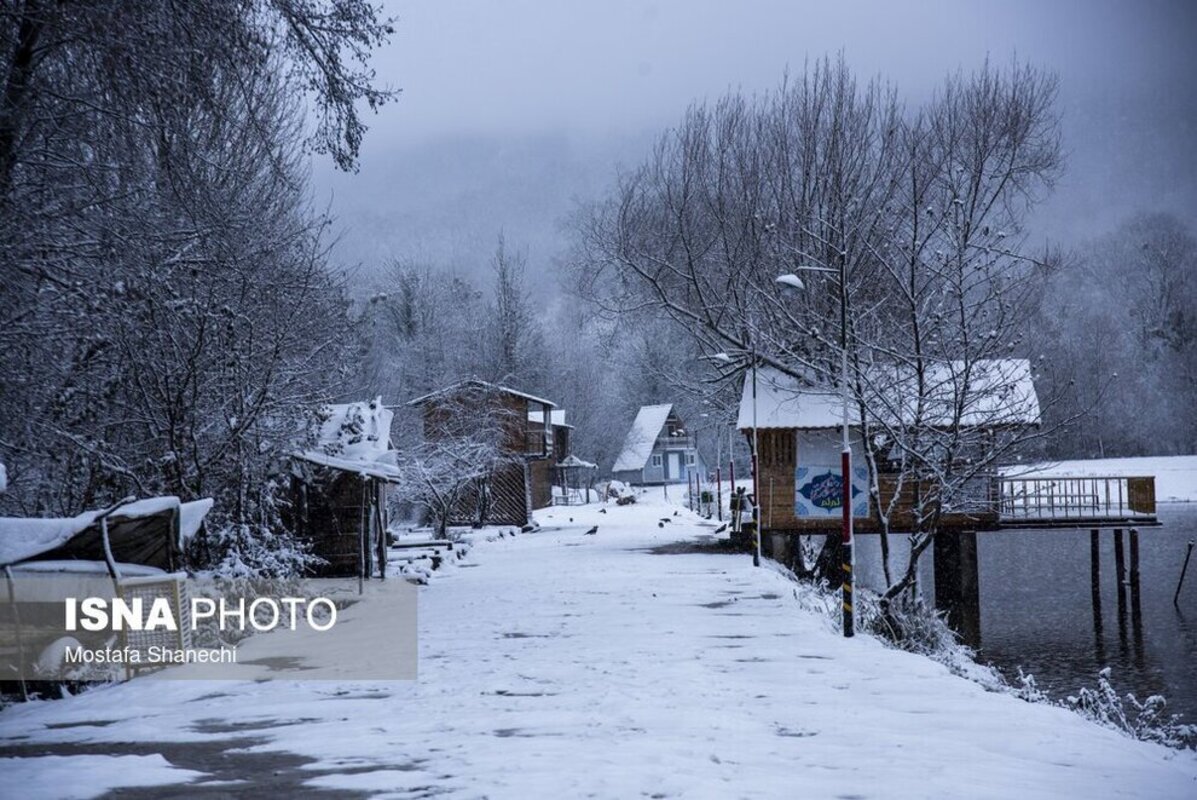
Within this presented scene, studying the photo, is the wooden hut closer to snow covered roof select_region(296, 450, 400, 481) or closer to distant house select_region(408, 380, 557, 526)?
snow covered roof select_region(296, 450, 400, 481)

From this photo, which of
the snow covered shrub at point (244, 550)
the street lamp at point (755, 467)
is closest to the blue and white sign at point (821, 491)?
the street lamp at point (755, 467)

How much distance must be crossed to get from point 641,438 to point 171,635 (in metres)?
79.8

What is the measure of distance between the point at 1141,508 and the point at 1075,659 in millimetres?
9434

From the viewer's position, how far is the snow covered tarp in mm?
10930

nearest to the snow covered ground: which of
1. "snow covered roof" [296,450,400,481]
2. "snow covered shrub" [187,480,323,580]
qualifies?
"snow covered roof" [296,450,400,481]

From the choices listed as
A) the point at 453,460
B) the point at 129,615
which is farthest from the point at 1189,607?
the point at 129,615

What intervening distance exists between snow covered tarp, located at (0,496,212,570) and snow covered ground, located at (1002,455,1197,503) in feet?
236

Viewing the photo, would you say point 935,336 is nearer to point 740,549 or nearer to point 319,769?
point 740,549

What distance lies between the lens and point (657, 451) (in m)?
95.3

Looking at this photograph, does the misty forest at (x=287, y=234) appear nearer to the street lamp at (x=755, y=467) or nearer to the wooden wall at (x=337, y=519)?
the street lamp at (x=755, y=467)

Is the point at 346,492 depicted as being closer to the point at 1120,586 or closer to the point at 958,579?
the point at 958,579

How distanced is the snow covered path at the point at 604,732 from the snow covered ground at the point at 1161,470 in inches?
2701

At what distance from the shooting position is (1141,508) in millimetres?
32406

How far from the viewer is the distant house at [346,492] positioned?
20.8m
